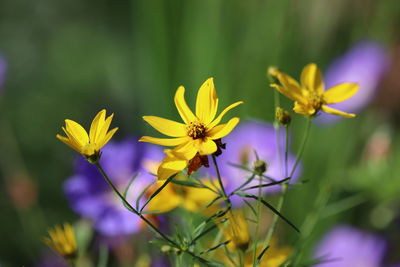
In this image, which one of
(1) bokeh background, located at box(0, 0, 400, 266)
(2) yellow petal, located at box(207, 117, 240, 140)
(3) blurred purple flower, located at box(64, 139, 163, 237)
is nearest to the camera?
(2) yellow petal, located at box(207, 117, 240, 140)

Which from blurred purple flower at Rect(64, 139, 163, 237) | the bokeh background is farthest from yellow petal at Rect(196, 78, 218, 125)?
the bokeh background

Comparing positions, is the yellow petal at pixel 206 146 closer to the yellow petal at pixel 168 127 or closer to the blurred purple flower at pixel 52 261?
the yellow petal at pixel 168 127

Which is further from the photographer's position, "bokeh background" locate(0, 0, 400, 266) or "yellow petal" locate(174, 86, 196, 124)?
"bokeh background" locate(0, 0, 400, 266)

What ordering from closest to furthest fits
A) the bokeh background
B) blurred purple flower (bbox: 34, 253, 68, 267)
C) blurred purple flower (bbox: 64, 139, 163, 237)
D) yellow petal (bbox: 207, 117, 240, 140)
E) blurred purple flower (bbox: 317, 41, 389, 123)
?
yellow petal (bbox: 207, 117, 240, 140)
blurred purple flower (bbox: 64, 139, 163, 237)
blurred purple flower (bbox: 34, 253, 68, 267)
the bokeh background
blurred purple flower (bbox: 317, 41, 389, 123)

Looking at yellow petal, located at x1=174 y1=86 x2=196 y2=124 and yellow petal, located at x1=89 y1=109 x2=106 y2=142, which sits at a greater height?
yellow petal, located at x1=174 y1=86 x2=196 y2=124

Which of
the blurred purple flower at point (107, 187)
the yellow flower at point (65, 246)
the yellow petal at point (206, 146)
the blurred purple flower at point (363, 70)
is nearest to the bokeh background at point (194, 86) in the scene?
the blurred purple flower at point (363, 70)

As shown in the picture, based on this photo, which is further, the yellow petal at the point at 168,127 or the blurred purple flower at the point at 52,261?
the blurred purple flower at the point at 52,261

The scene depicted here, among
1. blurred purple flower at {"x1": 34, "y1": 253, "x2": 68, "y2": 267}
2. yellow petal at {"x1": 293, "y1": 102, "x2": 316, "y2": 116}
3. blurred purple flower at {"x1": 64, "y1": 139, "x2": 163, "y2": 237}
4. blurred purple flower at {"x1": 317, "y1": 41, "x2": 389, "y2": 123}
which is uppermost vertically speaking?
blurred purple flower at {"x1": 317, "y1": 41, "x2": 389, "y2": 123}

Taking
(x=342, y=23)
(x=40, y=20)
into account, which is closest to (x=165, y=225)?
(x=342, y=23)

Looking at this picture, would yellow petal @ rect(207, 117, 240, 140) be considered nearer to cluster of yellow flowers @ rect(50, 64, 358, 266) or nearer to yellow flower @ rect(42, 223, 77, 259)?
cluster of yellow flowers @ rect(50, 64, 358, 266)
